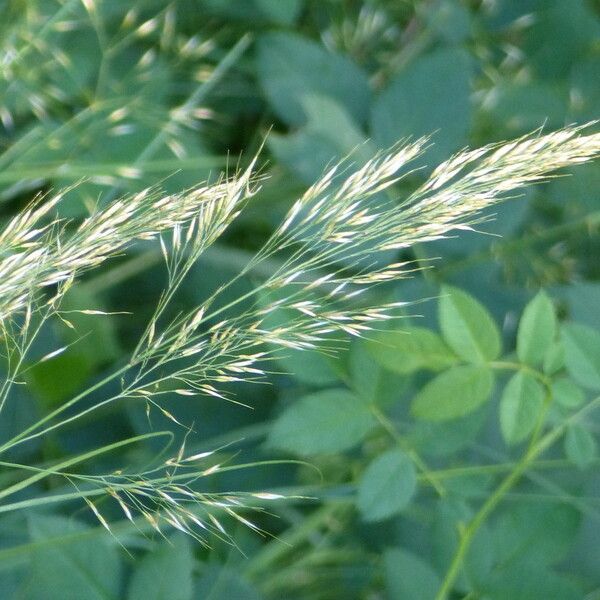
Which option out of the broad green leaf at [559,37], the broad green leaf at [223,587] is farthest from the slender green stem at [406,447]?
the broad green leaf at [559,37]

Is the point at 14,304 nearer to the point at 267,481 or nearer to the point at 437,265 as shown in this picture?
the point at 267,481

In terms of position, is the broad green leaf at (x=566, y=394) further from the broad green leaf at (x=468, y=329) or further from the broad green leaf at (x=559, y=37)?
the broad green leaf at (x=559, y=37)

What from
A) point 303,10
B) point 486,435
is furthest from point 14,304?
point 303,10

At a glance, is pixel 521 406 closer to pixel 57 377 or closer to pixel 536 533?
pixel 536 533

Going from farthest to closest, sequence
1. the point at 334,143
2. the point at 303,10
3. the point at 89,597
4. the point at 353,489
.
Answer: the point at 303,10
the point at 334,143
the point at 353,489
the point at 89,597

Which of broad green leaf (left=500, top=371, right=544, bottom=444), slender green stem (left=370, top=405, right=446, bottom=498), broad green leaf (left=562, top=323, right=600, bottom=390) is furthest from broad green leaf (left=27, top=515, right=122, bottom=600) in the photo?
broad green leaf (left=562, top=323, right=600, bottom=390)

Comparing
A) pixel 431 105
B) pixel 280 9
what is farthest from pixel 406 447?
pixel 280 9

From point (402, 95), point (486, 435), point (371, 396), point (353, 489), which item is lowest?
point (486, 435)
